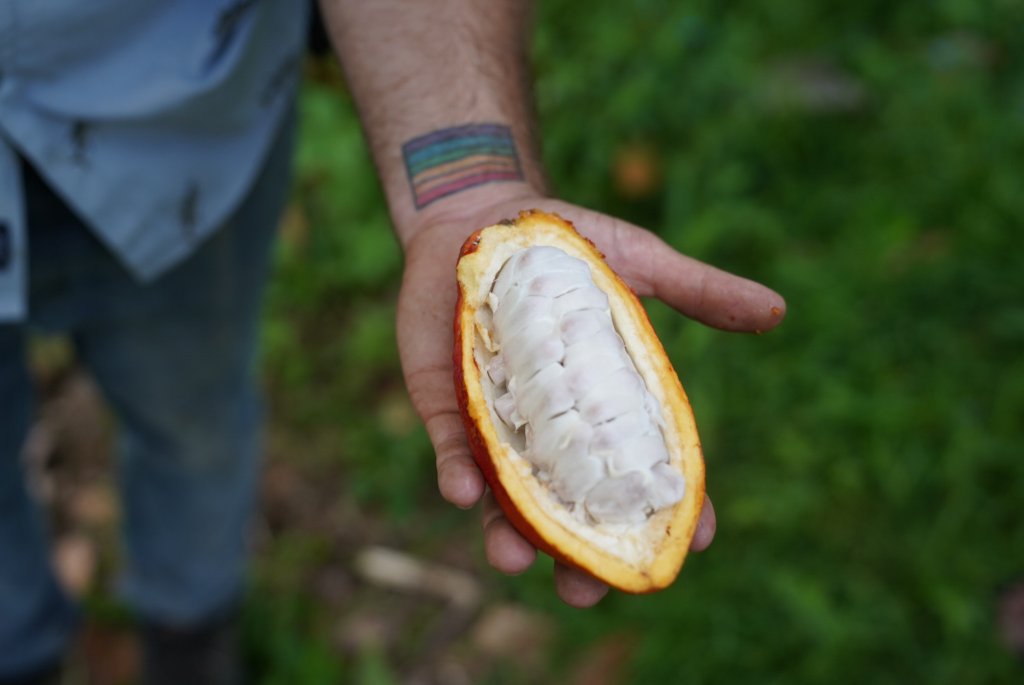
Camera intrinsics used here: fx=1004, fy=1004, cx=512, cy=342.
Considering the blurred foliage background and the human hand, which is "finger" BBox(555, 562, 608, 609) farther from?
the blurred foliage background

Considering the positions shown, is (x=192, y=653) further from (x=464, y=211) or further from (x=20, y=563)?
(x=464, y=211)

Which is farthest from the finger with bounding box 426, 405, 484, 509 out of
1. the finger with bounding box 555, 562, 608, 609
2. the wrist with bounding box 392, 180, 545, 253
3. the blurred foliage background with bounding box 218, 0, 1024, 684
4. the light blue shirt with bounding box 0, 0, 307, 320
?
the blurred foliage background with bounding box 218, 0, 1024, 684

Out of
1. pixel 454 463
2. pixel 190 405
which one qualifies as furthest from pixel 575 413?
pixel 190 405

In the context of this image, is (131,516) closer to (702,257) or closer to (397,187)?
(397,187)

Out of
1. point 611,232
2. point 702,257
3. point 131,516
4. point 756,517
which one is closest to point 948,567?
point 756,517

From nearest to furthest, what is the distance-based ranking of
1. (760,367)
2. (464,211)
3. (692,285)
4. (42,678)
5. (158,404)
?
(692,285) < (464,211) < (158,404) < (42,678) < (760,367)
